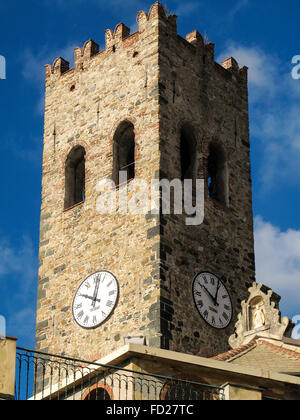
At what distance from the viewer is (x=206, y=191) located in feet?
112

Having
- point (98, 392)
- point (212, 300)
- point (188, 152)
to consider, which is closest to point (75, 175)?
point (188, 152)

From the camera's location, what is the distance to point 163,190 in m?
32.6

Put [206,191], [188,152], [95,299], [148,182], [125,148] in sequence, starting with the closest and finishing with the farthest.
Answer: [95,299] → [148,182] → [206,191] → [125,148] → [188,152]

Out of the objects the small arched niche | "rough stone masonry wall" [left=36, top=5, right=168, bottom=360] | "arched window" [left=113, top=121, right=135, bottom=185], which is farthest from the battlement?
the small arched niche

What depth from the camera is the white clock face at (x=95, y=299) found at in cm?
3203

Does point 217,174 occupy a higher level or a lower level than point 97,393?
higher

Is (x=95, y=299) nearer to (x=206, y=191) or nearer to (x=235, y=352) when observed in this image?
(x=206, y=191)

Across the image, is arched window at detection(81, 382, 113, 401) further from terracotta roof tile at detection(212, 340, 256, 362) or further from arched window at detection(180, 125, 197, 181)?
arched window at detection(180, 125, 197, 181)

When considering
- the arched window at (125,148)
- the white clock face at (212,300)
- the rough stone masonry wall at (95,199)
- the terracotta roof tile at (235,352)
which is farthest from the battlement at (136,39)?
the terracotta roof tile at (235,352)

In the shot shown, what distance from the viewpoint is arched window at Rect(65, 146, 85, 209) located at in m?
35.8

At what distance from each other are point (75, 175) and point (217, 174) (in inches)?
170

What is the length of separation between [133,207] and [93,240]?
160 centimetres
